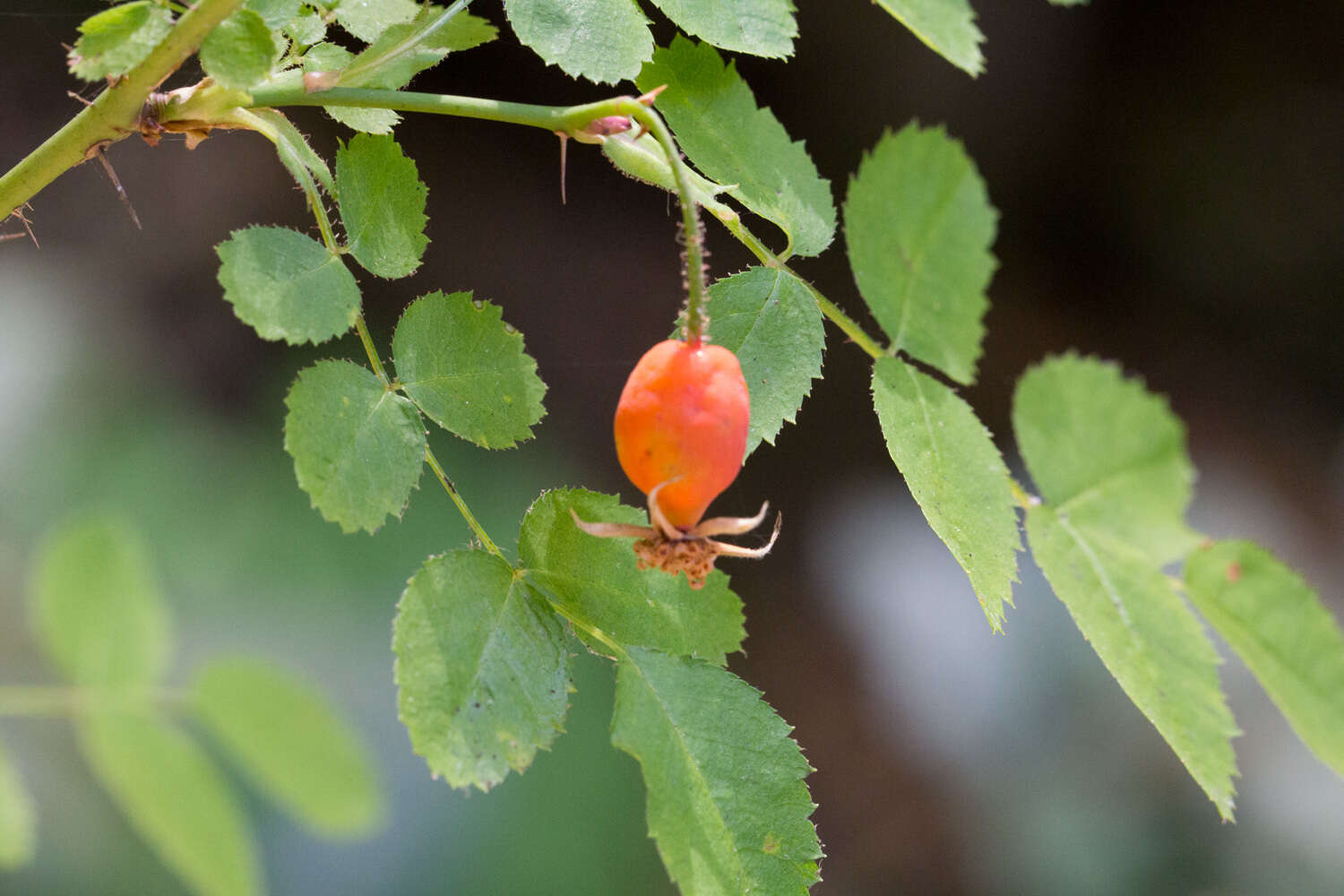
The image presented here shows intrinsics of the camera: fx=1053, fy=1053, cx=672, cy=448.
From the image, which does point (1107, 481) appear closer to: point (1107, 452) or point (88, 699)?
point (1107, 452)

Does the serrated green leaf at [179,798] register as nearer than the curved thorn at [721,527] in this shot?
No

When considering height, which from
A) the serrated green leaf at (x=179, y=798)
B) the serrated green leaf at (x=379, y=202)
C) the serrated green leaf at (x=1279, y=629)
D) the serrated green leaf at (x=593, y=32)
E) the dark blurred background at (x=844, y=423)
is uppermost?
the serrated green leaf at (x=593, y=32)

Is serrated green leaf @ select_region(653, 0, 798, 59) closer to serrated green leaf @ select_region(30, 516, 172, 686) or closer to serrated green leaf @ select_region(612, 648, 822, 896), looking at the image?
serrated green leaf @ select_region(612, 648, 822, 896)

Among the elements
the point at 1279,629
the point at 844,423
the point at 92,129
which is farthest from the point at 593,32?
the point at 844,423

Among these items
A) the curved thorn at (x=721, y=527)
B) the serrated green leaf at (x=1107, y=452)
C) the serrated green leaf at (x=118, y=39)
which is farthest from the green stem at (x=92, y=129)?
the serrated green leaf at (x=1107, y=452)

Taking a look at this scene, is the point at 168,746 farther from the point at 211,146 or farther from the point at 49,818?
the point at 211,146

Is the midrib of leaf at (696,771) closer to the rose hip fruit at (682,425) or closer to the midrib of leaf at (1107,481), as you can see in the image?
the rose hip fruit at (682,425)

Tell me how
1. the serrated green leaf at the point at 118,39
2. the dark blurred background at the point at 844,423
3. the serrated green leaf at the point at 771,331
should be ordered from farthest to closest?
the dark blurred background at the point at 844,423 < the serrated green leaf at the point at 771,331 < the serrated green leaf at the point at 118,39
